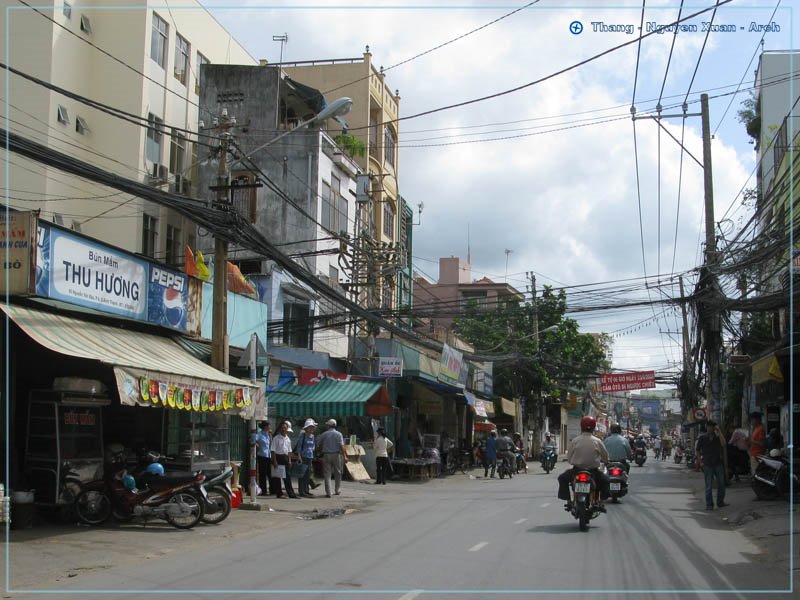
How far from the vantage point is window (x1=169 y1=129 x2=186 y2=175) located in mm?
32750

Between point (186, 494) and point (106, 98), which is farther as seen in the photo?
point (106, 98)

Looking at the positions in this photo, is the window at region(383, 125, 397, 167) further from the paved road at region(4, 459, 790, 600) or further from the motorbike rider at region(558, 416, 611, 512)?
the motorbike rider at region(558, 416, 611, 512)

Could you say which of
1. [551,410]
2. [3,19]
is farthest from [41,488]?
[551,410]

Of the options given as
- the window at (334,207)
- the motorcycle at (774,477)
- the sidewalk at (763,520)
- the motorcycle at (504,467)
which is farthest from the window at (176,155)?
the motorcycle at (774,477)

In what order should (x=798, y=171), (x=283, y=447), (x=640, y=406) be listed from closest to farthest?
(x=283, y=447)
(x=798, y=171)
(x=640, y=406)

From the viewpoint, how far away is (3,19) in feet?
89.4

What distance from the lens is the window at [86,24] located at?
29.5m

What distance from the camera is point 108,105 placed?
30.2 metres

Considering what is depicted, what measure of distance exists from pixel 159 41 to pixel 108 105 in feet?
10.7

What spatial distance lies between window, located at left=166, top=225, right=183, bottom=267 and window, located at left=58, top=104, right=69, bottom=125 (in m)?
5.56

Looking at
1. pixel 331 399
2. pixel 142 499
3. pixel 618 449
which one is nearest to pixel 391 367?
pixel 331 399

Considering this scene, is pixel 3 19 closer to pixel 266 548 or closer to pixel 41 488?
pixel 41 488

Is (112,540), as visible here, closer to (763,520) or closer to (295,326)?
(763,520)

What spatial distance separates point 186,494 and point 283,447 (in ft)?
19.2
